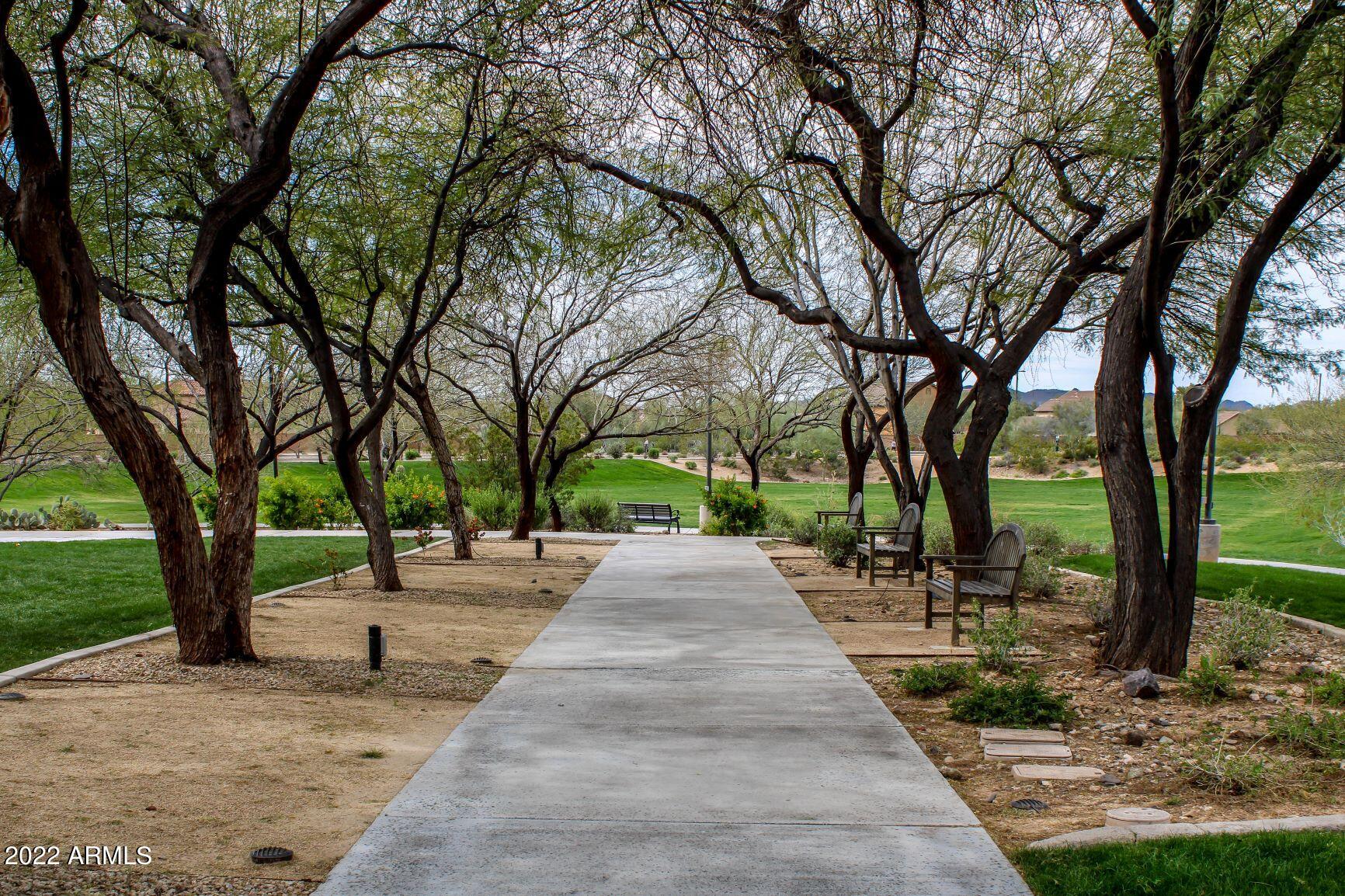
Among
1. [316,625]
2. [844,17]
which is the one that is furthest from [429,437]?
[844,17]

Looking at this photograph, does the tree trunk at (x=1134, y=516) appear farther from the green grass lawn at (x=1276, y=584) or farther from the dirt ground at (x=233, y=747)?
the dirt ground at (x=233, y=747)

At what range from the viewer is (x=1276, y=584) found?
1497 centimetres

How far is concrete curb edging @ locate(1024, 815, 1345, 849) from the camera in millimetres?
4348

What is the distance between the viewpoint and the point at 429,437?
16.4m

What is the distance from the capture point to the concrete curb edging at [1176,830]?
435 cm

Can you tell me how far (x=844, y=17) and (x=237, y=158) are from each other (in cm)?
628

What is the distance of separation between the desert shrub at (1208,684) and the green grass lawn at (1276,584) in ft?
15.2

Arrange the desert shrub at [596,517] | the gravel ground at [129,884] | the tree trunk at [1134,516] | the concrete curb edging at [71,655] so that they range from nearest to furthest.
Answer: the gravel ground at [129,884] < the concrete curb edging at [71,655] < the tree trunk at [1134,516] < the desert shrub at [596,517]

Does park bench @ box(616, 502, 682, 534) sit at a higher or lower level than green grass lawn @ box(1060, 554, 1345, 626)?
higher

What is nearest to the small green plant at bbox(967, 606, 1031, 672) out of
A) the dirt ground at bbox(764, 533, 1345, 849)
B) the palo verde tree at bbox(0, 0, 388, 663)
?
the dirt ground at bbox(764, 533, 1345, 849)

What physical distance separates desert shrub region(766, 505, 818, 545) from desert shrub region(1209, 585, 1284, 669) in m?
11.7

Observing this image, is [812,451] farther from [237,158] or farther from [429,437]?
[237,158]

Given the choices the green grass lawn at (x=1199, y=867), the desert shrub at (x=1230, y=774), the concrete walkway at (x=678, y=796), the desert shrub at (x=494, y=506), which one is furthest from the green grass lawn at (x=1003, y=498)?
the green grass lawn at (x=1199, y=867)

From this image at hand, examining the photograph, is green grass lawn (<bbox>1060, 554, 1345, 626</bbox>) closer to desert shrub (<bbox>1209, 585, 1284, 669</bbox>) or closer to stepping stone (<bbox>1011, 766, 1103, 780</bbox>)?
desert shrub (<bbox>1209, 585, 1284, 669</bbox>)
